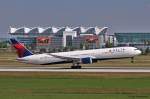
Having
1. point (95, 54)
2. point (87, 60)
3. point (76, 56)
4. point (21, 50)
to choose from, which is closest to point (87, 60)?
point (87, 60)

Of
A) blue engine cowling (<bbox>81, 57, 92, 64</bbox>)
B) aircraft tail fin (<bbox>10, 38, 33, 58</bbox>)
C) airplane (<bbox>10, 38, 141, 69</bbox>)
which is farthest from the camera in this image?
aircraft tail fin (<bbox>10, 38, 33, 58</bbox>)

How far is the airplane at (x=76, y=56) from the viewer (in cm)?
8112

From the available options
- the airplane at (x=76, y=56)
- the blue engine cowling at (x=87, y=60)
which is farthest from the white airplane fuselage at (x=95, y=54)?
the blue engine cowling at (x=87, y=60)

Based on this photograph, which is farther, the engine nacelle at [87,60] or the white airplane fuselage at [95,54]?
the white airplane fuselage at [95,54]

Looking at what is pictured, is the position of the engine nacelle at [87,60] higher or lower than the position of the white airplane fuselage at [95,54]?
lower

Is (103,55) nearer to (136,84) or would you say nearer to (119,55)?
(119,55)

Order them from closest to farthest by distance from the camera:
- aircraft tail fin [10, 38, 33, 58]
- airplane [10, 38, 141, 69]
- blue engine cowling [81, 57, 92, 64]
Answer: blue engine cowling [81, 57, 92, 64] < airplane [10, 38, 141, 69] < aircraft tail fin [10, 38, 33, 58]

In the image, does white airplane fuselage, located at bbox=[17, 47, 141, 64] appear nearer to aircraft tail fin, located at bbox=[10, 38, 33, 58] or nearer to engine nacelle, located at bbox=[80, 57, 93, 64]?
aircraft tail fin, located at bbox=[10, 38, 33, 58]

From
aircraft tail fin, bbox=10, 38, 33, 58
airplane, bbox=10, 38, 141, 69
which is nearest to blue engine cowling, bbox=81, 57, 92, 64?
airplane, bbox=10, 38, 141, 69

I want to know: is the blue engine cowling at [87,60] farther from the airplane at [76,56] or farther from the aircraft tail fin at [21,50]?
the aircraft tail fin at [21,50]

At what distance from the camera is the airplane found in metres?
81.1

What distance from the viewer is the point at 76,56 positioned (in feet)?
270

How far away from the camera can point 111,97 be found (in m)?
35.5

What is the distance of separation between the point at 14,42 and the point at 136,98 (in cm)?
5262
